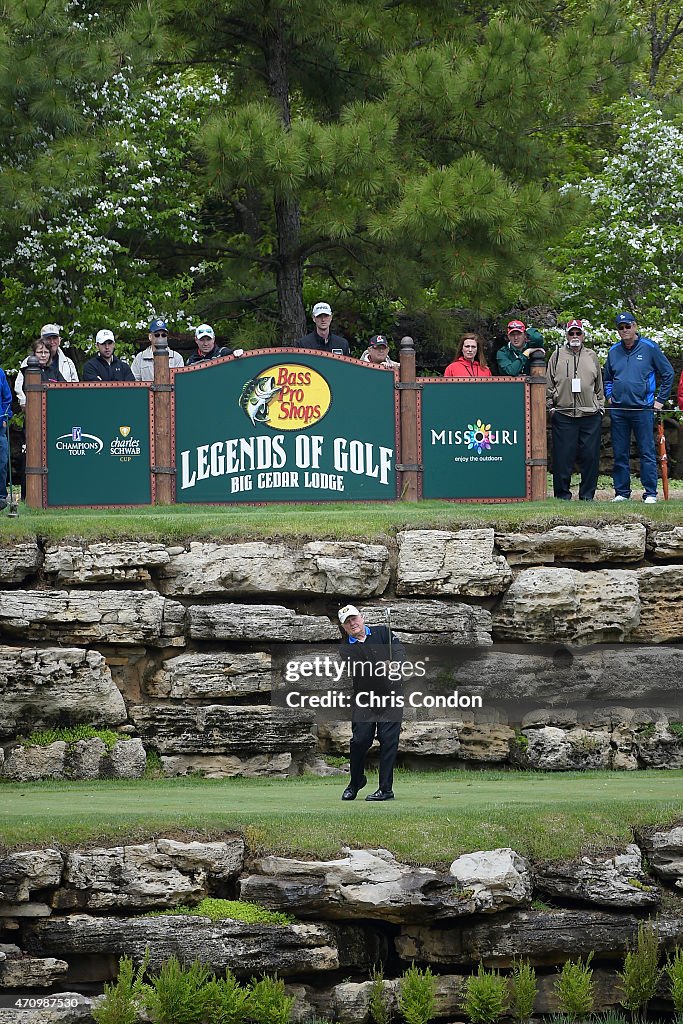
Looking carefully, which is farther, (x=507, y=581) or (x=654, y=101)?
(x=654, y=101)

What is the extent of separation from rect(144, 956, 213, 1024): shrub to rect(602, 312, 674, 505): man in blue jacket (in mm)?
9095

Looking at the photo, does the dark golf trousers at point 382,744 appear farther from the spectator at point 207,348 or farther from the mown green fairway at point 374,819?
the spectator at point 207,348

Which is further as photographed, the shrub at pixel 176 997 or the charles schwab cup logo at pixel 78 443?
the charles schwab cup logo at pixel 78 443

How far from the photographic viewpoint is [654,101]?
98.3ft

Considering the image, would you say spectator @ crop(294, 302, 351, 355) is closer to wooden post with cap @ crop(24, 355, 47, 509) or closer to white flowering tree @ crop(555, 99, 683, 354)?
wooden post with cap @ crop(24, 355, 47, 509)

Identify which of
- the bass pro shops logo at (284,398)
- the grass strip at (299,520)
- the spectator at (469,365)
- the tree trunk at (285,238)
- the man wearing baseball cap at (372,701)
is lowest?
the man wearing baseball cap at (372,701)

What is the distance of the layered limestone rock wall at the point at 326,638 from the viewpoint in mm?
16438

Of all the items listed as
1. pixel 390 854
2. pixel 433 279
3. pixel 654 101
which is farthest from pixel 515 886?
pixel 654 101

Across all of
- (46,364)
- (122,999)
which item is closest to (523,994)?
(122,999)

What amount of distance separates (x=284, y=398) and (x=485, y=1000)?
8.41 metres

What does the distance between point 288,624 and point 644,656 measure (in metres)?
4.12

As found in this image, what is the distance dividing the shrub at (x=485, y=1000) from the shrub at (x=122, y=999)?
8.59ft

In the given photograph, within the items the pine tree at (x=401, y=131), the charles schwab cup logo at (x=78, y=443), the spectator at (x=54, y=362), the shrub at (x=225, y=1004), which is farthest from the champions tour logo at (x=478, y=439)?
the shrub at (x=225, y=1004)

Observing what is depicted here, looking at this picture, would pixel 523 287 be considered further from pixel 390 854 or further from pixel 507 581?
pixel 390 854
